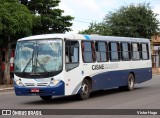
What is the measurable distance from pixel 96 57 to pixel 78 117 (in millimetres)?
6809

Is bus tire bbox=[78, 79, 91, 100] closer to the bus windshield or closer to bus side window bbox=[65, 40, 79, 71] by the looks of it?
bus side window bbox=[65, 40, 79, 71]

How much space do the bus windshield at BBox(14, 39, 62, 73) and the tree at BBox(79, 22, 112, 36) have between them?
32.4 m

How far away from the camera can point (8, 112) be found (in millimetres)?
14352

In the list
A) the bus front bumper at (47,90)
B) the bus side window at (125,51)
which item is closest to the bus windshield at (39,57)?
the bus front bumper at (47,90)

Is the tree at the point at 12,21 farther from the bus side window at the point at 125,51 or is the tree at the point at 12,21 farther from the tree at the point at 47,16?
the bus side window at the point at 125,51

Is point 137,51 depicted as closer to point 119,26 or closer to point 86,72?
point 86,72

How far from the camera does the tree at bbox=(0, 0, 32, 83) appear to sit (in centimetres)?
2805

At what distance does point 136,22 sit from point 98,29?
451 cm

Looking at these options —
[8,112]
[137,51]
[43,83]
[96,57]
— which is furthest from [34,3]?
[8,112]

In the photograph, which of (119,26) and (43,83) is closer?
(43,83)

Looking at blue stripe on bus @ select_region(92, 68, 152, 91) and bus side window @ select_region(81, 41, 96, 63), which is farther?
blue stripe on bus @ select_region(92, 68, 152, 91)

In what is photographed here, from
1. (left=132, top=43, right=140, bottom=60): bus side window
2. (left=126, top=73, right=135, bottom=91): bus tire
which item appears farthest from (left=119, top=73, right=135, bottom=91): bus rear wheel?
(left=132, top=43, right=140, bottom=60): bus side window

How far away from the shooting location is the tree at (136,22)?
50.0 metres

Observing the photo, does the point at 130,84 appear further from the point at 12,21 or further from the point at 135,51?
the point at 12,21
